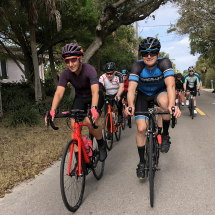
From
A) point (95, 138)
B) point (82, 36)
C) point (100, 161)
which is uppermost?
point (82, 36)

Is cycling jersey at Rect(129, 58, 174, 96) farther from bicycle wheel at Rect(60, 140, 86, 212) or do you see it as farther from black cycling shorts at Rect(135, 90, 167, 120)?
bicycle wheel at Rect(60, 140, 86, 212)

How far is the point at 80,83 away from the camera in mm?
3803

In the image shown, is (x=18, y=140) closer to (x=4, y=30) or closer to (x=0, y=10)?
(x=0, y=10)

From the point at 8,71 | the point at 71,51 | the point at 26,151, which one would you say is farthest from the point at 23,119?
the point at 8,71

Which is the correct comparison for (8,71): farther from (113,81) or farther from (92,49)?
(113,81)

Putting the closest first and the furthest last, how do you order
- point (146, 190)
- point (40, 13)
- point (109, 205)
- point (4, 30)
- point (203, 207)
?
1. point (203, 207)
2. point (109, 205)
3. point (146, 190)
4. point (40, 13)
5. point (4, 30)

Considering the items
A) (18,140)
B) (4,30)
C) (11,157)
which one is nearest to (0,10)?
(4,30)

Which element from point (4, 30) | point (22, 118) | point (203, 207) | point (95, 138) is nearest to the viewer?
point (203, 207)

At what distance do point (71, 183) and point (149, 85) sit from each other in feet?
6.32

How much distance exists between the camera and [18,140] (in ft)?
22.8

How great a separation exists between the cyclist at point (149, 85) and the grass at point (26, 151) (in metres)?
2.21

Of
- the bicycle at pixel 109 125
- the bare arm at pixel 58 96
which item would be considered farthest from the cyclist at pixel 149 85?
the bicycle at pixel 109 125

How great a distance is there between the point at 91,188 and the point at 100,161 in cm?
57

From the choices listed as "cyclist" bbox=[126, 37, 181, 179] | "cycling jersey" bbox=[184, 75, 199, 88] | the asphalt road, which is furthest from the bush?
"cycling jersey" bbox=[184, 75, 199, 88]
